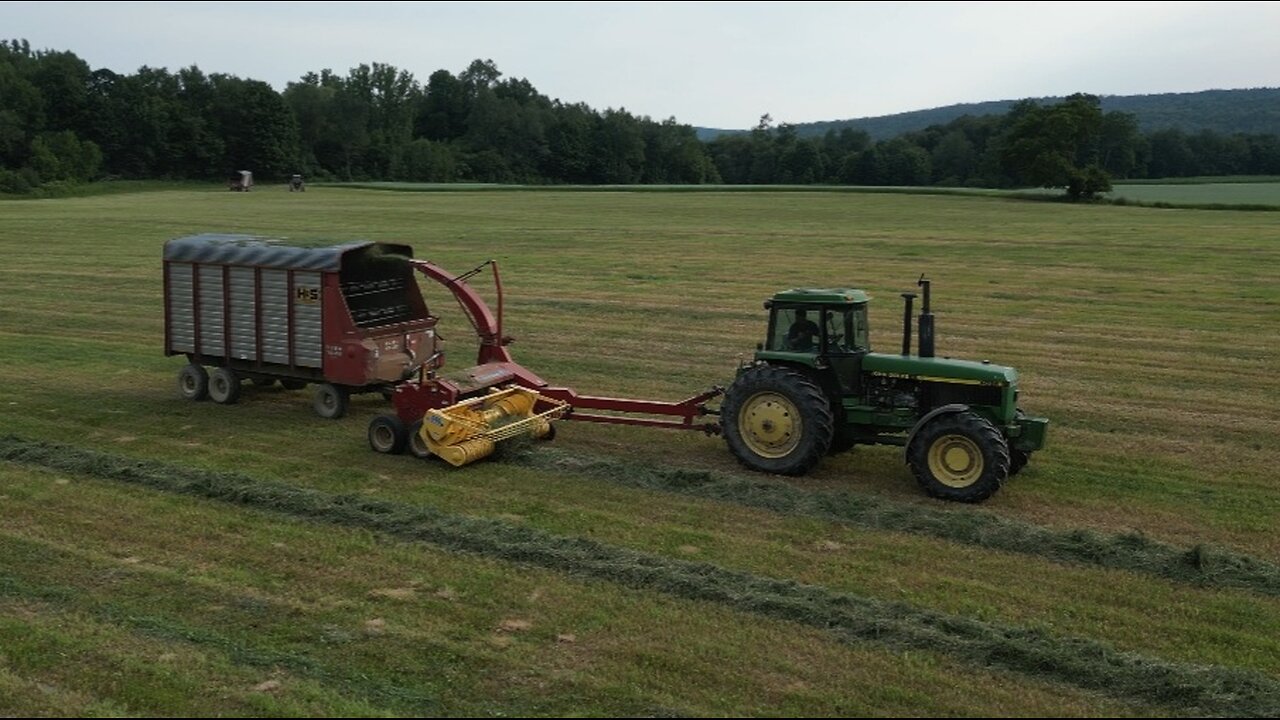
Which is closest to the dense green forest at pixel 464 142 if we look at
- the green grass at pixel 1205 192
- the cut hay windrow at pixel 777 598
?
the green grass at pixel 1205 192

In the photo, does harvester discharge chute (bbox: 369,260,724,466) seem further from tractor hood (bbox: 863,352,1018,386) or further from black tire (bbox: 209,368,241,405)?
black tire (bbox: 209,368,241,405)

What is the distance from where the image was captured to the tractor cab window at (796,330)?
473 inches

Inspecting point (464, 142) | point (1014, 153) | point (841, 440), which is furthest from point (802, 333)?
point (464, 142)

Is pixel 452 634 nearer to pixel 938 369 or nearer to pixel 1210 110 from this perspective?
pixel 938 369

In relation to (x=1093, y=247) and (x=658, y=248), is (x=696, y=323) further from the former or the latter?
(x=1093, y=247)

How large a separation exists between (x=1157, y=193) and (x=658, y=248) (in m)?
44.4

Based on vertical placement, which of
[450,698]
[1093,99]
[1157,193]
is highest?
[1093,99]

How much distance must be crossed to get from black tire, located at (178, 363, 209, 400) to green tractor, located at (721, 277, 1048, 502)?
24.6 feet

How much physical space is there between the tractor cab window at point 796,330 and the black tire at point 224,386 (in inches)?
291

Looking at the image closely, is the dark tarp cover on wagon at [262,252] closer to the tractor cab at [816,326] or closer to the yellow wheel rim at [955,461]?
the tractor cab at [816,326]

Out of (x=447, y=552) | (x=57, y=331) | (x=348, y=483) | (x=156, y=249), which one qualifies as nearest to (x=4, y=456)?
(x=348, y=483)

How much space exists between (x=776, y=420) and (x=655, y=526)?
2.23 m

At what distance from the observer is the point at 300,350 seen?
14.5m

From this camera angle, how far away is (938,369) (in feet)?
37.6
